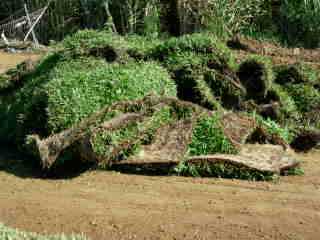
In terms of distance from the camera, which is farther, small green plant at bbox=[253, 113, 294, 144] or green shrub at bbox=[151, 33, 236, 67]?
green shrub at bbox=[151, 33, 236, 67]

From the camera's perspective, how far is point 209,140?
5.55 metres

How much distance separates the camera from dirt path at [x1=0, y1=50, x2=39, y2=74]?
12202mm

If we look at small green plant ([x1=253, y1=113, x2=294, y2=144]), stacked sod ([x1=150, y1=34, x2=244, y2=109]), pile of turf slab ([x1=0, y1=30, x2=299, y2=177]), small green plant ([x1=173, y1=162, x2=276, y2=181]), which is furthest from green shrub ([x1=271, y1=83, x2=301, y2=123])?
small green plant ([x1=173, y1=162, x2=276, y2=181])

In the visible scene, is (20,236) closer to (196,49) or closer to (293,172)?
(293,172)

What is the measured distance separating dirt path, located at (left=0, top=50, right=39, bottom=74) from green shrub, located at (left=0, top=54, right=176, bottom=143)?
18.0ft

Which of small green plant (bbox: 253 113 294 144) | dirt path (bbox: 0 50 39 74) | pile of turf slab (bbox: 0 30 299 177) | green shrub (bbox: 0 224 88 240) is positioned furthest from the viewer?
dirt path (bbox: 0 50 39 74)

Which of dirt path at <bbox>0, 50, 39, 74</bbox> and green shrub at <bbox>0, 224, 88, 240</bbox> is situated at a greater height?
green shrub at <bbox>0, 224, 88, 240</bbox>

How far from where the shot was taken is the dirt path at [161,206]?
409 centimetres

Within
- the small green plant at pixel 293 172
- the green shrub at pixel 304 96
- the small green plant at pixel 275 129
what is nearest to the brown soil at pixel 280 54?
the green shrub at pixel 304 96

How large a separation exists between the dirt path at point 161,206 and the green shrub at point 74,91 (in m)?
0.63

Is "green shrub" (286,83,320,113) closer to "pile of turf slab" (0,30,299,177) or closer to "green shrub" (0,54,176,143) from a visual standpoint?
"pile of turf slab" (0,30,299,177)

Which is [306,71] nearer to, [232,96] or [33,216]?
[232,96]

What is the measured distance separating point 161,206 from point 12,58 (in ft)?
31.5

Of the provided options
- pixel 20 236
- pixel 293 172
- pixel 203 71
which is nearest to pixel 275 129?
pixel 293 172
